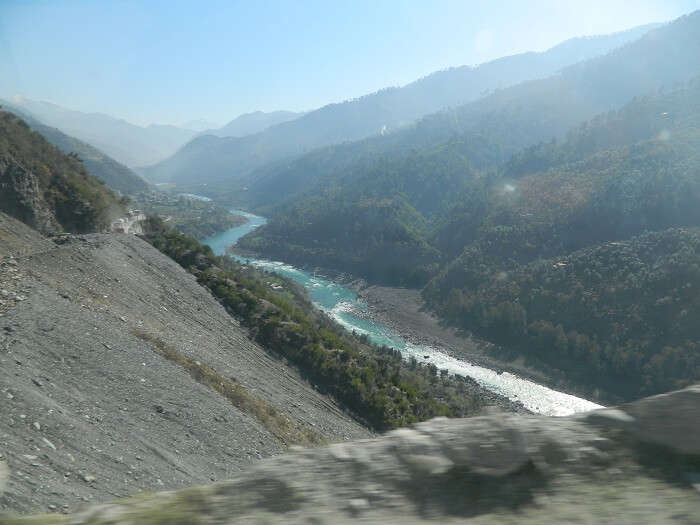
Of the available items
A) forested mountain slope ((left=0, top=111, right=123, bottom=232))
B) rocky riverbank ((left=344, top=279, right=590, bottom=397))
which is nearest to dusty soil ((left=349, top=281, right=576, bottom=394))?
rocky riverbank ((left=344, top=279, right=590, bottom=397))

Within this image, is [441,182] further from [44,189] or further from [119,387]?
[119,387]

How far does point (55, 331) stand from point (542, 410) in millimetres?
43264

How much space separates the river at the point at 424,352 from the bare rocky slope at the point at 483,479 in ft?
130

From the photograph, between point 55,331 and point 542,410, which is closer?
point 55,331

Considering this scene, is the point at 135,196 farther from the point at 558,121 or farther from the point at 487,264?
the point at 558,121

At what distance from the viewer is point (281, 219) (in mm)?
131750

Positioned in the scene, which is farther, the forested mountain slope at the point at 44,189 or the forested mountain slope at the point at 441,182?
the forested mountain slope at the point at 441,182

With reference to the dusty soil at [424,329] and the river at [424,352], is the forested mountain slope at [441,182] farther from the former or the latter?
the river at [424,352]

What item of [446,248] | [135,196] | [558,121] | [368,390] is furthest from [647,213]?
[135,196]

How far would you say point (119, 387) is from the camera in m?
12.8

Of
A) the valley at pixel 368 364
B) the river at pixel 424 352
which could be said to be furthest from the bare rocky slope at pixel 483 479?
the river at pixel 424 352

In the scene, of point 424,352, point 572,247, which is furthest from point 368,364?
point 572,247

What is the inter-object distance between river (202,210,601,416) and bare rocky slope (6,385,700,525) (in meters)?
39.5

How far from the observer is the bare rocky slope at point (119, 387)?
27.9 ft
